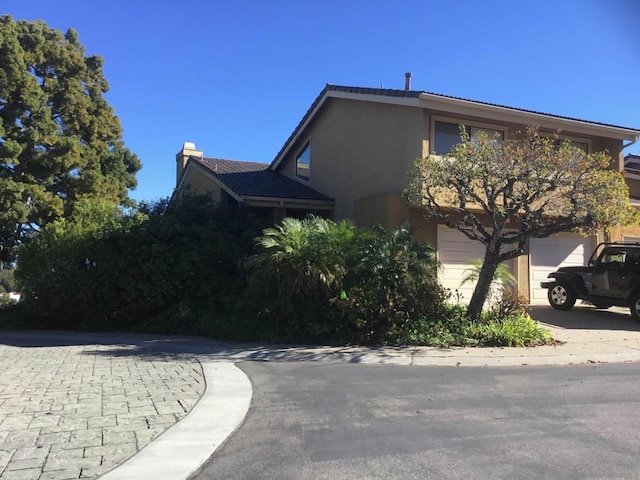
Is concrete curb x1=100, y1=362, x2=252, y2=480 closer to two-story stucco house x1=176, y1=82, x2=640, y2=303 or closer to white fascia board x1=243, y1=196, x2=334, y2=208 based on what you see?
two-story stucco house x1=176, y1=82, x2=640, y2=303

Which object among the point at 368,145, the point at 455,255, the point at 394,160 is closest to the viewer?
the point at 394,160

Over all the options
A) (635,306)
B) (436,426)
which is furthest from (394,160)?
(436,426)

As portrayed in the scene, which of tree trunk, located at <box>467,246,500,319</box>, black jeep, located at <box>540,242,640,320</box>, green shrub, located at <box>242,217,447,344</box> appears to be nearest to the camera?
green shrub, located at <box>242,217,447,344</box>

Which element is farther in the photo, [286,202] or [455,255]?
[286,202]

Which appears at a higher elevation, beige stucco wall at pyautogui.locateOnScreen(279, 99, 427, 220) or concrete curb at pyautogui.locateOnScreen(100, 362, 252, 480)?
beige stucco wall at pyautogui.locateOnScreen(279, 99, 427, 220)

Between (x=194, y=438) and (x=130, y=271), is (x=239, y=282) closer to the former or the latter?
(x=130, y=271)

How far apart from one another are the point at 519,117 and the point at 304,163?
840 centimetres

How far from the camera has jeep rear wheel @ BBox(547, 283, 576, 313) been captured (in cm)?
1383

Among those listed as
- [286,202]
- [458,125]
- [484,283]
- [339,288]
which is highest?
[458,125]

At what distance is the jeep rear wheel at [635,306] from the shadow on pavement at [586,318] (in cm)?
18

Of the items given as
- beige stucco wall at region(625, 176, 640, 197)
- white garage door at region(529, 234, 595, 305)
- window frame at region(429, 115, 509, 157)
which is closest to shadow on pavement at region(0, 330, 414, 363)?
window frame at region(429, 115, 509, 157)

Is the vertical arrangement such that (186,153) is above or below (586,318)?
above

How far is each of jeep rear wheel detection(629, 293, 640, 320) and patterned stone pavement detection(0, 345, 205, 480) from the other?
9986 mm

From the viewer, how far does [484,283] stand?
10.7 meters
